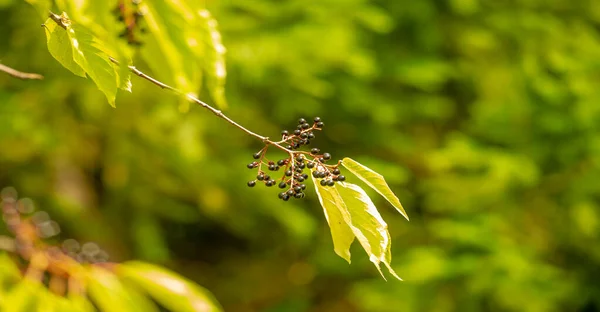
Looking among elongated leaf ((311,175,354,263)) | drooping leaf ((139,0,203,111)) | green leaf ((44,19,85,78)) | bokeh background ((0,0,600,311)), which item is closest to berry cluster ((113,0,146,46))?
drooping leaf ((139,0,203,111))

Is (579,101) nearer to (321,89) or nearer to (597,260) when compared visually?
(597,260)

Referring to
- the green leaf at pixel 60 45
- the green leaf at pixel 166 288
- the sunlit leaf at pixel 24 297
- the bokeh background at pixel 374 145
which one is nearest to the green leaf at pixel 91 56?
the green leaf at pixel 60 45

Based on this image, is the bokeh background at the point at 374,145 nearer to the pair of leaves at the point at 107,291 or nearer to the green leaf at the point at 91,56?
the pair of leaves at the point at 107,291

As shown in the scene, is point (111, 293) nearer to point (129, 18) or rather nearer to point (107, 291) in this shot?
point (107, 291)

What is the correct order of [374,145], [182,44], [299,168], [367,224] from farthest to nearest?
[374,145]
[182,44]
[299,168]
[367,224]

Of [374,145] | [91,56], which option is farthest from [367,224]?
[374,145]

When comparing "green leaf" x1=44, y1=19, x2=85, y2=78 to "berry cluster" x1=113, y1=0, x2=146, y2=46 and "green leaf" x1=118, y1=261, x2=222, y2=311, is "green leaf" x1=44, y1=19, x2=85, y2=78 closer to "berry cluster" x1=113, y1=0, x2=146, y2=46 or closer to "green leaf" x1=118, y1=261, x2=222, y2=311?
"berry cluster" x1=113, y1=0, x2=146, y2=46

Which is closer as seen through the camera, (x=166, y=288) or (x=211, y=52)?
(x=211, y=52)

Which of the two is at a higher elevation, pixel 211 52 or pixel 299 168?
pixel 211 52
